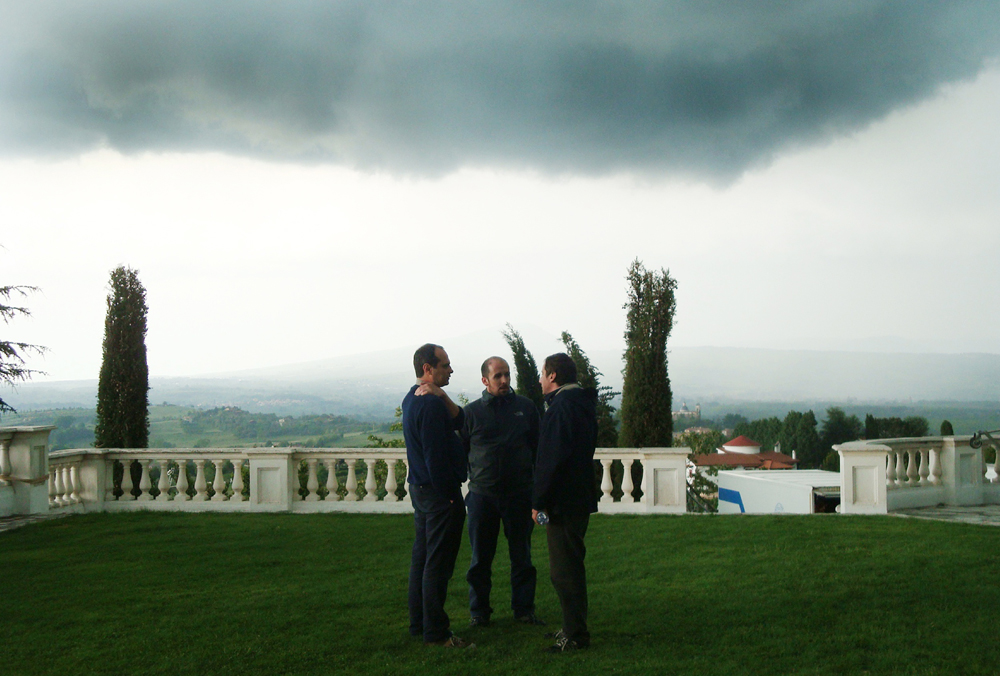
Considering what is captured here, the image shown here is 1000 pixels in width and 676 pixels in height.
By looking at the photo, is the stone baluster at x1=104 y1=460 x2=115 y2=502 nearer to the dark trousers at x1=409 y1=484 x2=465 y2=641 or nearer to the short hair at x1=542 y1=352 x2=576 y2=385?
the dark trousers at x1=409 y1=484 x2=465 y2=641

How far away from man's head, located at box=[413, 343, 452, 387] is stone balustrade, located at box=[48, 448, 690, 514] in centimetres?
556

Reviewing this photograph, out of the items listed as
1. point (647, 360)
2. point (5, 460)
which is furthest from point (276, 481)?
point (647, 360)

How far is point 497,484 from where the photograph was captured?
489 cm

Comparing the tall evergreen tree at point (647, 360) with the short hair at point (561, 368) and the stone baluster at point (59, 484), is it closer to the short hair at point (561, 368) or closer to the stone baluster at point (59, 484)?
the stone baluster at point (59, 484)

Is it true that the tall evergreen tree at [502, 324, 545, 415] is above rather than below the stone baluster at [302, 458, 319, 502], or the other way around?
above

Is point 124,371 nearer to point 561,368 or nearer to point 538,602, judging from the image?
point 538,602

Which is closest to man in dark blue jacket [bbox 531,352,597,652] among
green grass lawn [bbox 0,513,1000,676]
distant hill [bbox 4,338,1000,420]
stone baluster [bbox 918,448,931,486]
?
green grass lawn [bbox 0,513,1000,676]

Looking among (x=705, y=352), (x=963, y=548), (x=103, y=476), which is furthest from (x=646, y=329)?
(x=705, y=352)

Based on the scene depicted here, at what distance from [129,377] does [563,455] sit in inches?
579

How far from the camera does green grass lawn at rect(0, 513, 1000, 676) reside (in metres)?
4.17

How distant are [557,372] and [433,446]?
2.82ft

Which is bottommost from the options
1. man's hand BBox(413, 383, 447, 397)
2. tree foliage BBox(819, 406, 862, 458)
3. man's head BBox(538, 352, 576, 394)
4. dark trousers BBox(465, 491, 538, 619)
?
tree foliage BBox(819, 406, 862, 458)

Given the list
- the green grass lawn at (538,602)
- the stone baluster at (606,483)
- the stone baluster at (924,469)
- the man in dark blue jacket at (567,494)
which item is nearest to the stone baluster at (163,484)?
the green grass lawn at (538,602)

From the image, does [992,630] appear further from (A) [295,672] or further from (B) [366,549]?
(B) [366,549]
